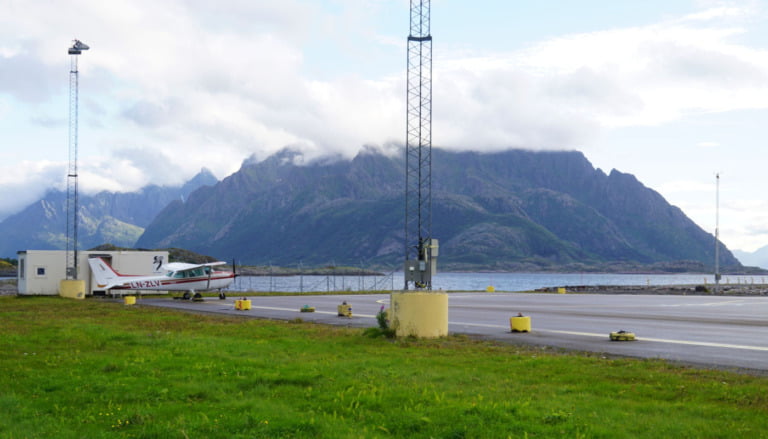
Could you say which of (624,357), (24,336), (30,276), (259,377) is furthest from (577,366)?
(30,276)

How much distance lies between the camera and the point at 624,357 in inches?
653

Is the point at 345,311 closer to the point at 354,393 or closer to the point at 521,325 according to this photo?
the point at 521,325

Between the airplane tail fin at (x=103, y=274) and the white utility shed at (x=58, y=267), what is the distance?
2.74 metres

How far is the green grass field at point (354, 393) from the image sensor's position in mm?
9016

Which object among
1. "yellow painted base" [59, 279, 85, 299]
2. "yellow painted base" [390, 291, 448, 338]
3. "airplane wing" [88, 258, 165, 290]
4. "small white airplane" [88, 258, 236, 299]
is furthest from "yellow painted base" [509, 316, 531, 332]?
"yellow painted base" [59, 279, 85, 299]

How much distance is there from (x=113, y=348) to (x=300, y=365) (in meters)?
6.38

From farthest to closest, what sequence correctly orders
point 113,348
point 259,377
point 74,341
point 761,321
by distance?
point 761,321, point 74,341, point 113,348, point 259,377

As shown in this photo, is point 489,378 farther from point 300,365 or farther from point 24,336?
point 24,336

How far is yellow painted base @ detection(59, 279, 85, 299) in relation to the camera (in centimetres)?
4794

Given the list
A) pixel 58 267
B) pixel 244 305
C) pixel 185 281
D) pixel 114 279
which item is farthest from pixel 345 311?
pixel 58 267

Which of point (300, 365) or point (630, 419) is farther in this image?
point (300, 365)

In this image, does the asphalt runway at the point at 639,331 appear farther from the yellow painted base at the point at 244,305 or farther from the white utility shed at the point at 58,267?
Result: the white utility shed at the point at 58,267

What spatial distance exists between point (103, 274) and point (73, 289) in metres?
2.57

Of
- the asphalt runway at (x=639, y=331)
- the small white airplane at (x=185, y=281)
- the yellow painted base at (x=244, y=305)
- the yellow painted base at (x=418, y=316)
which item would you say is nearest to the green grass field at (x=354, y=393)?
the yellow painted base at (x=418, y=316)
